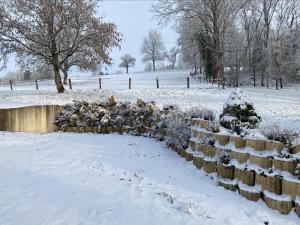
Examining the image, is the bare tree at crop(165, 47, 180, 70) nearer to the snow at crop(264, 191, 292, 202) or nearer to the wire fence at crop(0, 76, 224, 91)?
the wire fence at crop(0, 76, 224, 91)

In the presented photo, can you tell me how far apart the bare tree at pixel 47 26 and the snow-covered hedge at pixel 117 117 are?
10.9 metres

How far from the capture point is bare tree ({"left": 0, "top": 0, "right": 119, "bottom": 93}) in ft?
78.1

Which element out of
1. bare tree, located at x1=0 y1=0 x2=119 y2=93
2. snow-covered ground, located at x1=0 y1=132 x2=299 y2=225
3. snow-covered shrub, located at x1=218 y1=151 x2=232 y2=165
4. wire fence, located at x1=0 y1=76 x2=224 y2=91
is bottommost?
snow-covered ground, located at x1=0 y1=132 x2=299 y2=225

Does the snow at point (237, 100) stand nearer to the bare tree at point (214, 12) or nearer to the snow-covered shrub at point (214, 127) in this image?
the snow-covered shrub at point (214, 127)

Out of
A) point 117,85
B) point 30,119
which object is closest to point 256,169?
point 30,119

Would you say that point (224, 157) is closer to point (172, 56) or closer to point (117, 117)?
point (117, 117)

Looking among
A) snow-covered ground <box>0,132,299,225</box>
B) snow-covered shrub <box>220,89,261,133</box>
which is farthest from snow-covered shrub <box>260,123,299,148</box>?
snow-covered ground <box>0,132,299,225</box>

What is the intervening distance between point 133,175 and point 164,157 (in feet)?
7.36

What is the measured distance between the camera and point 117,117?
13844mm

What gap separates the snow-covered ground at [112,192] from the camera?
18.8 ft

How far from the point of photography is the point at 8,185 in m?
6.97

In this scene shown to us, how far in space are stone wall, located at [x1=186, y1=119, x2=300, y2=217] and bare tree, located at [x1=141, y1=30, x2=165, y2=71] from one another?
83.2 metres

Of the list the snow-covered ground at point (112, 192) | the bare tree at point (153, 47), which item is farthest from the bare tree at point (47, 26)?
the bare tree at point (153, 47)

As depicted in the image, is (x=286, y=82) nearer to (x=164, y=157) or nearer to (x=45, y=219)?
(x=164, y=157)
